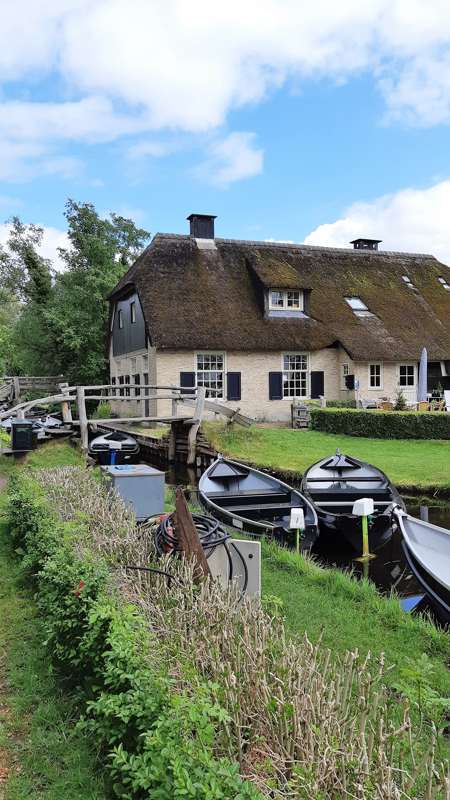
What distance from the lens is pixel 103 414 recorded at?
1156 inches

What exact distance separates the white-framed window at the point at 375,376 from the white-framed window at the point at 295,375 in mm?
2716

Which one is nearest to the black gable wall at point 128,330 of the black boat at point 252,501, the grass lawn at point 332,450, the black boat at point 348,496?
the grass lawn at point 332,450

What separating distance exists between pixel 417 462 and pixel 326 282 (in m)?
13.9

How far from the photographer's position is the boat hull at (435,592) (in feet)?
21.5

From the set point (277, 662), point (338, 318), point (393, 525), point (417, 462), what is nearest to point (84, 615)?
point (277, 662)

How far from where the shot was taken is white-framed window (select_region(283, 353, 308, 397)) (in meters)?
25.3

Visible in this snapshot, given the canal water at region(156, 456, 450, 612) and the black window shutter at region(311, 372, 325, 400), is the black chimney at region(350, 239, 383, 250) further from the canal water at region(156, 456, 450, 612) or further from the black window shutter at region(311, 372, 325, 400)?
the canal water at region(156, 456, 450, 612)

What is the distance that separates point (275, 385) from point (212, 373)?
2.70 metres

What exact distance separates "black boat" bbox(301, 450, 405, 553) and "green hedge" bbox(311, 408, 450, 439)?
26.6 feet

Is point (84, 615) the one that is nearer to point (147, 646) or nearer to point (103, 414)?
point (147, 646)

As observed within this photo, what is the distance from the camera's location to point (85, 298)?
1305 inches

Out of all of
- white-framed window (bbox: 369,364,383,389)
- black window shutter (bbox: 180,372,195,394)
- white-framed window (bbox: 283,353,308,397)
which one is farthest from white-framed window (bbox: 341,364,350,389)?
black window shutter (bbox: 180,372,195,394)

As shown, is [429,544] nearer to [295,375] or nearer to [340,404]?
[340,404]

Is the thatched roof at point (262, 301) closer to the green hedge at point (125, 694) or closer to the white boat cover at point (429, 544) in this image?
the white boat cover at point (429, 544)
